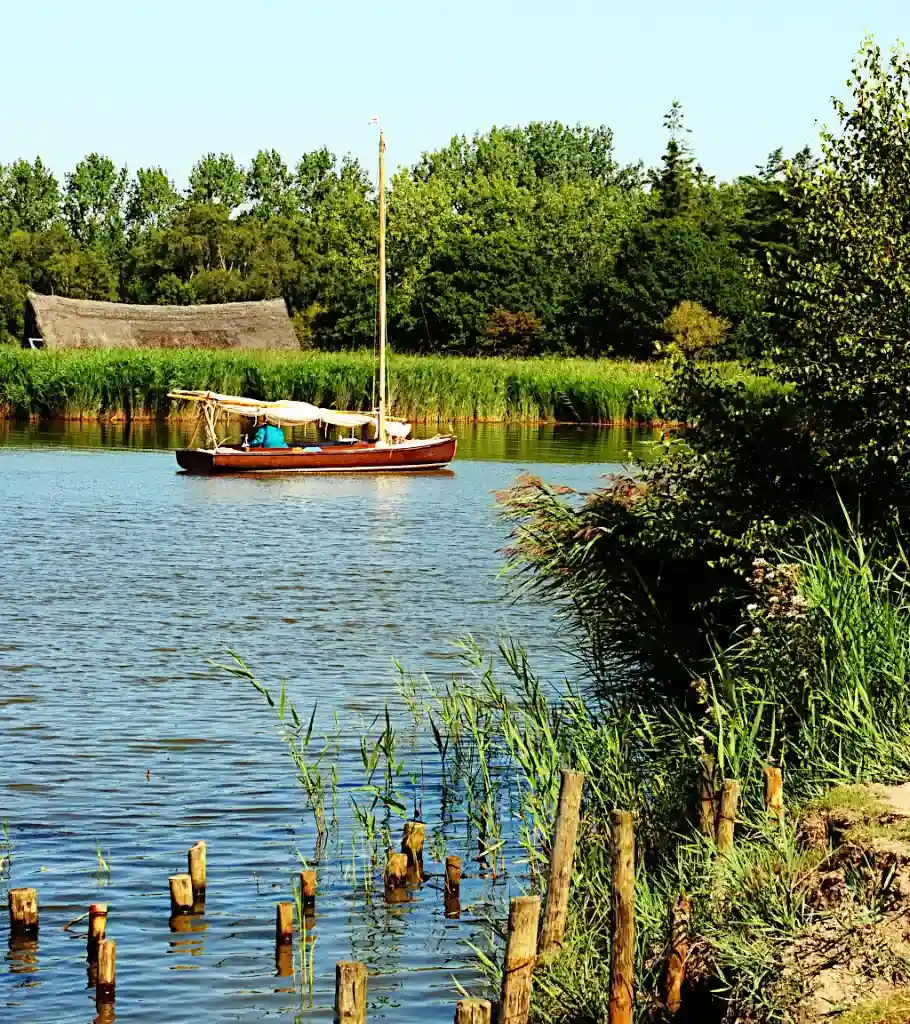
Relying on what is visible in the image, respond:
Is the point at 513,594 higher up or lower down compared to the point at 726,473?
lower down

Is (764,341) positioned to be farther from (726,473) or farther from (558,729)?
(558,729)

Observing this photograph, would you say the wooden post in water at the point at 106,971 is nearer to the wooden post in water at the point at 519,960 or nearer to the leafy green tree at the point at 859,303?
the wooden post in water at the point at 519,960

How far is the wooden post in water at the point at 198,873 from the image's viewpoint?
8500 mm

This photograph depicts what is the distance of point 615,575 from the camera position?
1162 cm

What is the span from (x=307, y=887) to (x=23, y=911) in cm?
130

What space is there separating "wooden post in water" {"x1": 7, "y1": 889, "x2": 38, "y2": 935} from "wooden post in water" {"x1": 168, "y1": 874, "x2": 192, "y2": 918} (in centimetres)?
67

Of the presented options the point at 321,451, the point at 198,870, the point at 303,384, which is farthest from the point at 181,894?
the point at 303,384

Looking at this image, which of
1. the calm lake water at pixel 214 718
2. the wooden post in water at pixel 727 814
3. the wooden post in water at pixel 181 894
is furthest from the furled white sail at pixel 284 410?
the wooden post in water at pixel 727 814

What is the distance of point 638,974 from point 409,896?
7.57 ft

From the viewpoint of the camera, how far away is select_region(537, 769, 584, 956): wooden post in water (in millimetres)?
6281

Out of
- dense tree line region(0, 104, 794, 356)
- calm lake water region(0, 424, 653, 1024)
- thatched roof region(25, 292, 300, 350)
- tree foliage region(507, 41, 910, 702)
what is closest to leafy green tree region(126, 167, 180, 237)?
dense tree line region(0, 104, 794, 356)

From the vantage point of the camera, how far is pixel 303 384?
54.0 metres

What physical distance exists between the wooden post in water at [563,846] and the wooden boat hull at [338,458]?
33.7 m

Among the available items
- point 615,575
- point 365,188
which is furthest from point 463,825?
point 365,188
